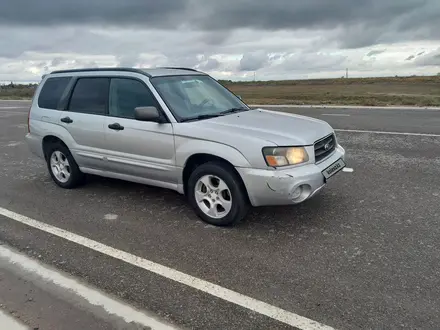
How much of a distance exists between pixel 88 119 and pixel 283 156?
9.30ft

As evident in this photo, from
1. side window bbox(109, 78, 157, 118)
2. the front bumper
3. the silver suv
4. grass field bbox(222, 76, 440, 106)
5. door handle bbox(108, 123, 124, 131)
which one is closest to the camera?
the front bumper

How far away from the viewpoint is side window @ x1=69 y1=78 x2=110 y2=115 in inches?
214

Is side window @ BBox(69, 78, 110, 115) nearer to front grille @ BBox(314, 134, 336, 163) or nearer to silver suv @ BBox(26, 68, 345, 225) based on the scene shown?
silver suv @ BBox(26, 68, 345, 225)

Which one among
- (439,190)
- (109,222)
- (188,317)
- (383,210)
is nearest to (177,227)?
(109,222)

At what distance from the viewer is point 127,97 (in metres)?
5.20

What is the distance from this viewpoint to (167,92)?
4.93 m

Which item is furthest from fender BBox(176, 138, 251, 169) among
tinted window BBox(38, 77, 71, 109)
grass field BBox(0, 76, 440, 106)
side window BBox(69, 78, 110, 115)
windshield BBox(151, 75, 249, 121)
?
grass field BBox(0, 76, 440, 106)

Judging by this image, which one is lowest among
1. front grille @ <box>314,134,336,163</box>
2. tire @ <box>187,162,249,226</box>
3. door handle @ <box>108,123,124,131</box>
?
tire @ <box>187,162,249,226</box>

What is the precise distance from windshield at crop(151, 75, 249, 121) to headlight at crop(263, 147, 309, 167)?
44.6 inches

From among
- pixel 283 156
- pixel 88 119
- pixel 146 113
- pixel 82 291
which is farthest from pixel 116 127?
pixel 82 291

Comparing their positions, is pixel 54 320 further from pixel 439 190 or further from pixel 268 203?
pixel 439 190

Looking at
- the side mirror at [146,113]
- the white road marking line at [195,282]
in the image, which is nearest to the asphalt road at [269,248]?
the white road marking line at [195,282]

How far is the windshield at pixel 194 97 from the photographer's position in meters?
4.83

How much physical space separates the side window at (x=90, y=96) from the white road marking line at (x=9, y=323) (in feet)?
9.72
